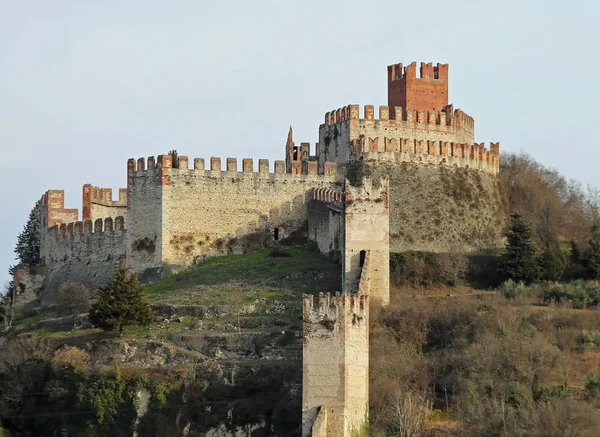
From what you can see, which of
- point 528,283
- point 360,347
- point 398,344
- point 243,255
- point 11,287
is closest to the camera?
point 360,347

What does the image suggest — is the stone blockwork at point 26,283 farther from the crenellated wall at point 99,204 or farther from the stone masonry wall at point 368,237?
the stone masonry wall at point 368,237

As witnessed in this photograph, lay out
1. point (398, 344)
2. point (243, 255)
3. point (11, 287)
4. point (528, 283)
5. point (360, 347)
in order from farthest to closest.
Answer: point (11, 287)
point (243, 255)
point (528, 283)
point (398, 344)
point (360, 347)

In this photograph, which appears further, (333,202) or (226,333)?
(333,202)

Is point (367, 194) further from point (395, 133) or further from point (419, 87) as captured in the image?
point (419, 87)

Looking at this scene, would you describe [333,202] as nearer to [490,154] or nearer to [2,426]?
[490,154]

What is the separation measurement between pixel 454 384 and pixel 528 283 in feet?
48.5

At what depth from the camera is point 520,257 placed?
82000 mm

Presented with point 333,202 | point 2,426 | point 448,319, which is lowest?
point 2,426

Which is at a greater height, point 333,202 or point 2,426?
point 333,202

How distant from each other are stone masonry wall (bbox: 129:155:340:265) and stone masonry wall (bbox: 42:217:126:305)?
241 centimetres

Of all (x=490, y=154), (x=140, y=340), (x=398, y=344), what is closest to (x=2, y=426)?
(x=140, y=340)

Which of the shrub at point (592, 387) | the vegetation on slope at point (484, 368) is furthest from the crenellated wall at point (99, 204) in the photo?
the shrub at point (592, 387)

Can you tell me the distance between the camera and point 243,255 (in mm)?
86875

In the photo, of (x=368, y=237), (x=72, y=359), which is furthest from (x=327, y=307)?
(x=72, y=359)
